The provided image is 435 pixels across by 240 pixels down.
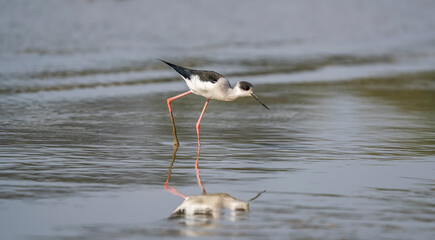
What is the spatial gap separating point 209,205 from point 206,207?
0.21 ft

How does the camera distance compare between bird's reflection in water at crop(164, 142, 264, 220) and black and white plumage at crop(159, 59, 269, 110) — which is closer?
bird's reflection in water at crop(164, 142, 264, 220)

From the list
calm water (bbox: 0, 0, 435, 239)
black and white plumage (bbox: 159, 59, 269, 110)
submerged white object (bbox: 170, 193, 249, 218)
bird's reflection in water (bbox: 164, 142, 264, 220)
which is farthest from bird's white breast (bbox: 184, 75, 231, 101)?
submerged white object (bbox: 170, 193, 249, 218)

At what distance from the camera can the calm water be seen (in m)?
6.03

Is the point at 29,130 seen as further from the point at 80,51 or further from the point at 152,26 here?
the point at 152,26

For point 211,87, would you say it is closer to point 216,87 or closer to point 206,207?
point 216,87

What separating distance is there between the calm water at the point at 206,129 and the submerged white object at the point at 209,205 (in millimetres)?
99

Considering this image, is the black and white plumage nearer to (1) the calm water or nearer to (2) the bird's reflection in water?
(1) the calm water

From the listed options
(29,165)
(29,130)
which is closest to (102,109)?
(29,130)

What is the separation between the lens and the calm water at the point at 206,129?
603cm

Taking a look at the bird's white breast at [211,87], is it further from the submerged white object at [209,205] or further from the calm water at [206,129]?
the submerged white object at [209,205]

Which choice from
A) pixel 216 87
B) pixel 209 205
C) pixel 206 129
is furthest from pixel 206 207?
pixel 206 129

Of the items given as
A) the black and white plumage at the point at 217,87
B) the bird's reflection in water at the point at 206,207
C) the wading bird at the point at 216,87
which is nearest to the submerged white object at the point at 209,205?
the bird's reflection in water at the point at 206,207

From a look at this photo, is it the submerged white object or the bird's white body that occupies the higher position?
the bird's white body

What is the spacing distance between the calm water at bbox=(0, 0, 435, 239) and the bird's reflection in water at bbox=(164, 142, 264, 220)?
80 millimetres
